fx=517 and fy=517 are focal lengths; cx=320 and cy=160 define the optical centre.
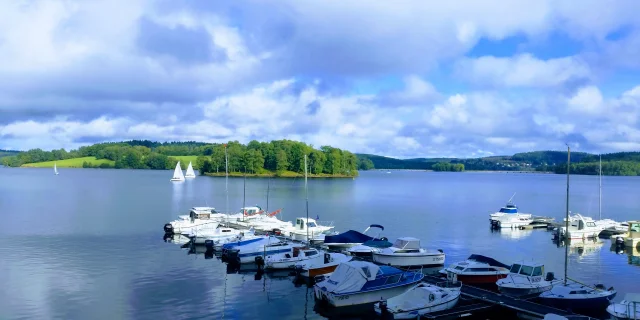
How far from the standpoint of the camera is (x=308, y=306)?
1198 inches

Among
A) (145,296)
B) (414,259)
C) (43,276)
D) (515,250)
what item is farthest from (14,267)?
(515,250)

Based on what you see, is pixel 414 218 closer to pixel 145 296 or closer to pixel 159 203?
pixel 159 203

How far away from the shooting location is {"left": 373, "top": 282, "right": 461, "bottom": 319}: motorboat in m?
26.5

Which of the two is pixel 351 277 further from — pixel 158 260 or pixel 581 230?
pixel 581 230

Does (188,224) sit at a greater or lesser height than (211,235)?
greater

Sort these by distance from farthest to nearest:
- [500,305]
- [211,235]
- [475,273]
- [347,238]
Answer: [211,235], [347,238], [475,273], [500,305]

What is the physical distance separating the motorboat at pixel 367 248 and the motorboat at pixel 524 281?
1136 cm

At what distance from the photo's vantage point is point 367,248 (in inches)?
1678

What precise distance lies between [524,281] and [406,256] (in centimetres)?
1000

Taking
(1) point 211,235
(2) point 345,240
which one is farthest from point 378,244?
(1) point 211,235

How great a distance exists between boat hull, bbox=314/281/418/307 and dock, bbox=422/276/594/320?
3887 mm

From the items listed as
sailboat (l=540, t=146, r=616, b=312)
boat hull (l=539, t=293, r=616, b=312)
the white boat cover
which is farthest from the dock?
the white boat cover

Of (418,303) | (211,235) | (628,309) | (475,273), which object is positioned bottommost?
(418,303)

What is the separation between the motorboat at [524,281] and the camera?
30266 millimetres
